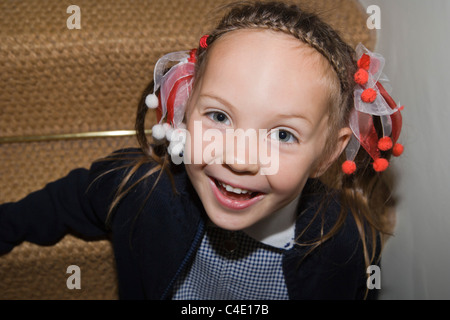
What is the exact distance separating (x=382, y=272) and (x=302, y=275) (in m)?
0.28

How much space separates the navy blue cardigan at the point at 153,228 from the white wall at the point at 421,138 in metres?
0.11

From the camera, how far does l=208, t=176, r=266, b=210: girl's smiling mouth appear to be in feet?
2.30

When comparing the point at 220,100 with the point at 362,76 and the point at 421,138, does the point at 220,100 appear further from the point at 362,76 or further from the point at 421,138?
the point at 421,138

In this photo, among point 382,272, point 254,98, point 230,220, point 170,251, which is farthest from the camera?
point 382,272

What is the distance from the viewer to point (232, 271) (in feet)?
3.04

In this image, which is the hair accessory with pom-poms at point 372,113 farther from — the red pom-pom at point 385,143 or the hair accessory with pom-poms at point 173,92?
the hair accessory with pom-poms at point 173,92

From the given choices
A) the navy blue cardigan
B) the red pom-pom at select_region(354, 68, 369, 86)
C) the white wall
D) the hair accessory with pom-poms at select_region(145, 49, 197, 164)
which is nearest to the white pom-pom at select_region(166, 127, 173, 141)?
the hair accessory with pom-poms at select_region(145, 49, 197, 164)

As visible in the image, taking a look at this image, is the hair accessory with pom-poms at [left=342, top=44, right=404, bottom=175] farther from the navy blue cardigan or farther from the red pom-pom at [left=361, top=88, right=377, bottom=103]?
the navy blue cardigan

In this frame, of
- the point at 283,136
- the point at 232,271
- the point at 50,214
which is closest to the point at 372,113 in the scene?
the point at 283,136

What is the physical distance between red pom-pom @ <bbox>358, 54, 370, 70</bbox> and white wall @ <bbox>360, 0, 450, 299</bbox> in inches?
4.8

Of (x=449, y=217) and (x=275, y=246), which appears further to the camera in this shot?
(x=275, y=246)

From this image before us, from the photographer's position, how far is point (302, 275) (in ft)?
3.02
